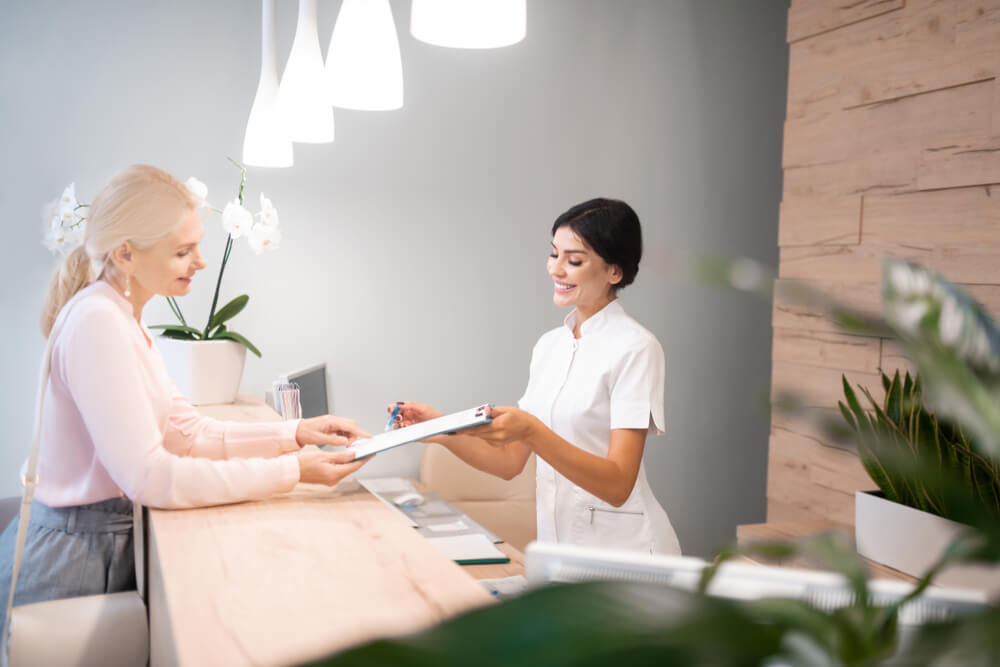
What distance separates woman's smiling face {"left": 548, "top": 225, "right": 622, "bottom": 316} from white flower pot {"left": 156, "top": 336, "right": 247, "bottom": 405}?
3.66ft

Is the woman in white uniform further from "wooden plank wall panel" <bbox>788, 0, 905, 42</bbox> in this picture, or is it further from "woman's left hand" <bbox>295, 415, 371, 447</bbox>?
"wooden plank wall panel" <bbox>788, 0, 905, 42</bbox>

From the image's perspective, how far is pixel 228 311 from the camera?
110 inches

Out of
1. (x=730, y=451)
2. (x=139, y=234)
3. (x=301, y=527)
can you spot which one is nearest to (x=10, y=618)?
(x=301, y=527)

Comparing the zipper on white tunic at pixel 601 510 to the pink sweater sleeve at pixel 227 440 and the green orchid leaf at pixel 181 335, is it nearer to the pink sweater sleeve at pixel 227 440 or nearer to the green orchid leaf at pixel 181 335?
the pink sweater sleeve at pixel 227 440

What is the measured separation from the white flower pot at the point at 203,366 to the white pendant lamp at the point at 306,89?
2.58 ft

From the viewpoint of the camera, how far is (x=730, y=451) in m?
4.00

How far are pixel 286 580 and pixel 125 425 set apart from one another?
0.51 m

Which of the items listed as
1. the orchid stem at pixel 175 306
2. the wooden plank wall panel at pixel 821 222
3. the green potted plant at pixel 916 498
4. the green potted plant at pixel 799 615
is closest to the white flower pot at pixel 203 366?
the orchid stem at pixel 175 306

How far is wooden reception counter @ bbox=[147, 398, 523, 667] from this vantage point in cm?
88

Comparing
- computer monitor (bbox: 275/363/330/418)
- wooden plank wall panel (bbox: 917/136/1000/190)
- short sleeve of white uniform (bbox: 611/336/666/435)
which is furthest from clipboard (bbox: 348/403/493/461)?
wooden plank wall panel (bbox: 917/136/1000/190)

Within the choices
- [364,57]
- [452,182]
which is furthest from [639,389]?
[452,182]

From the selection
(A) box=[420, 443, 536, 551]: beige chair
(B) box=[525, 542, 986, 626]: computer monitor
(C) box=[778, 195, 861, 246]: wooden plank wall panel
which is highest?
(C) box=[778, 195, 861, 246]: wooden plank wall panel

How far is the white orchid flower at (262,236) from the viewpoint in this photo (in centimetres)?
264

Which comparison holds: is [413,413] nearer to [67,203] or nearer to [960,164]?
[67,203]
